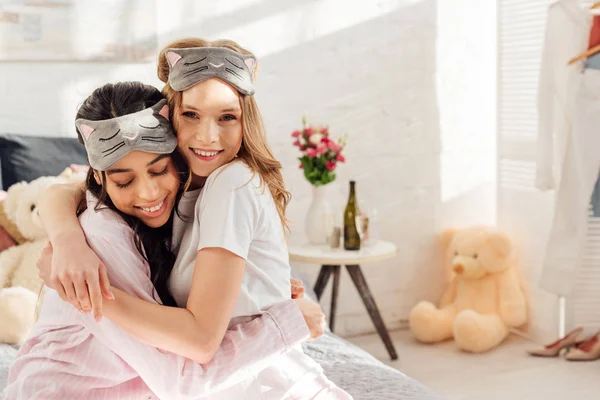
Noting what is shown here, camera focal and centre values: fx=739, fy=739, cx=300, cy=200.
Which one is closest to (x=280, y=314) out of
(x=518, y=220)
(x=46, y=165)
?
(x=46, y=165)

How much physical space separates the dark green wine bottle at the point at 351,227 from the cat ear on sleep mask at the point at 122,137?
2041 mm

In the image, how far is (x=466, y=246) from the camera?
3.73 meters

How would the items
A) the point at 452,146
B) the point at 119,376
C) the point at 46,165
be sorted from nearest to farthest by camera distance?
the point at 119,376 < the point at 46,165 < the point at 452,146

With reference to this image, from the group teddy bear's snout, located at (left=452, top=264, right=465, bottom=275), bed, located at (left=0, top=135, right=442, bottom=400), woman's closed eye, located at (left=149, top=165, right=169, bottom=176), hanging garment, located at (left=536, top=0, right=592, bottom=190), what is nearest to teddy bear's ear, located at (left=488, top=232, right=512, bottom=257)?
teddy bear's snout, located at (left=452, top=264, right=465, bottom=275)

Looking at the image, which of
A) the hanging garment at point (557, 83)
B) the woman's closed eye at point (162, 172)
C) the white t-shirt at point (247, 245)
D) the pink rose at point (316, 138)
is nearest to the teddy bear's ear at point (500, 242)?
the hanging garment at point (557, 83)

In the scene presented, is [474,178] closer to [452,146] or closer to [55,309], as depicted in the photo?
[452,146]

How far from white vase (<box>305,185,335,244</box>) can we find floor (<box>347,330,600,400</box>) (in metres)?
0.68

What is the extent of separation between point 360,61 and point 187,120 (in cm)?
244

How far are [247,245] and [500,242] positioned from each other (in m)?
2.64

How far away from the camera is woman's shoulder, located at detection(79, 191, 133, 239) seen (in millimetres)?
1300

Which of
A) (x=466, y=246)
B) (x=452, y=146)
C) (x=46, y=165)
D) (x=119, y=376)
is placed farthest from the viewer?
(x=452, y=146)

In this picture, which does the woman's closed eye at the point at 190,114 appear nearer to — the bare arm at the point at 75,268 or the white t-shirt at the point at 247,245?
the white t-shirt at the point at 247,245

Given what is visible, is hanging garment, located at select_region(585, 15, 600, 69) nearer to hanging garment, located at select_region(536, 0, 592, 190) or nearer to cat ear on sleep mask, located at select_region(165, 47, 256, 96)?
hanging garment, located at select_region(536, 0, 592, 190)

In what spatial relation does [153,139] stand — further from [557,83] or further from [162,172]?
[557,83]
